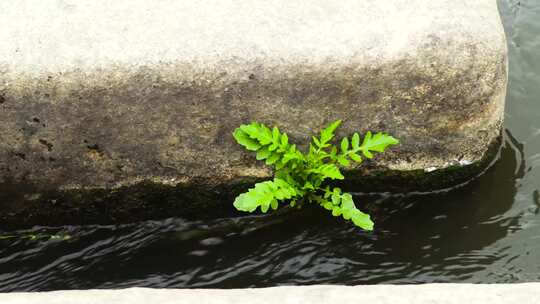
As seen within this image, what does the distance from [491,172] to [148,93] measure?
6.67ft

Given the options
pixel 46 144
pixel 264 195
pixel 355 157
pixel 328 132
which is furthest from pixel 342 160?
pixel 46 144

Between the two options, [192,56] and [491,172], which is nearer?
[192,56]

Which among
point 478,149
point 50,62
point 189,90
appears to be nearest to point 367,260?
point 478,149

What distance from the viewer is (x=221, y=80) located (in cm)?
356

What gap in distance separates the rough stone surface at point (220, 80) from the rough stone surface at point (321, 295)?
123cm

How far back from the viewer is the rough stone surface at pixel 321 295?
2.44 metres

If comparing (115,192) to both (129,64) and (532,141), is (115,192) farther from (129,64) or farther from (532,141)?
(532,141)

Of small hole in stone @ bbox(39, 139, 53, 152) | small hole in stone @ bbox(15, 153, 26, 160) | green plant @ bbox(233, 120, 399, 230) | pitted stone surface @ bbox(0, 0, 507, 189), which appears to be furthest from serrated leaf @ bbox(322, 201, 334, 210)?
small hole in stone @ bbox(15, 153, 26, 160)

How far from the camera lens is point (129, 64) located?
355 centimetres

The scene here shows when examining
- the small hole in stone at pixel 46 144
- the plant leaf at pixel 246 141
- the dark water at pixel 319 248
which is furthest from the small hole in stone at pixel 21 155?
the plant leaf at pixel 246 141

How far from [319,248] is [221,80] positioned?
1078 mm

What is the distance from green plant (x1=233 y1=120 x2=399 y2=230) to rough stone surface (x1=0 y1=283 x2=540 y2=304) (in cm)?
104

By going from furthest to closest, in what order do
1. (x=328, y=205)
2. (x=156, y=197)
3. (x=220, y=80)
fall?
(x=156, y=197), (x=328, y=205), (x=220, y=80)

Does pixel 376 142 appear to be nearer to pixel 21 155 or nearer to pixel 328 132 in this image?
pixel 328 132
